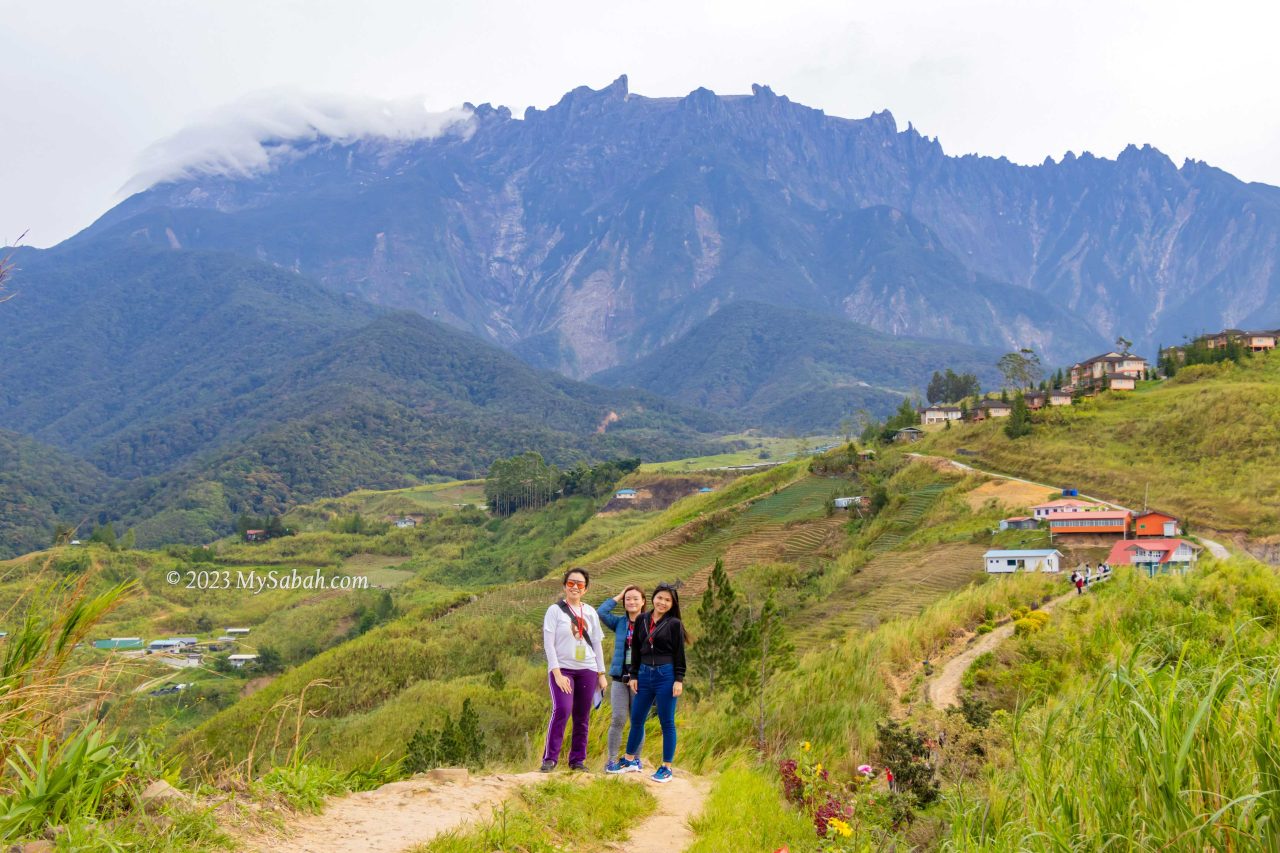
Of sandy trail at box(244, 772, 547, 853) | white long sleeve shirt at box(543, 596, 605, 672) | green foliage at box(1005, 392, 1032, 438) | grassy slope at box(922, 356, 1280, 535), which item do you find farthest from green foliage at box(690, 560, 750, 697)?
green foliage at box(1005, 392, 1032, 438)

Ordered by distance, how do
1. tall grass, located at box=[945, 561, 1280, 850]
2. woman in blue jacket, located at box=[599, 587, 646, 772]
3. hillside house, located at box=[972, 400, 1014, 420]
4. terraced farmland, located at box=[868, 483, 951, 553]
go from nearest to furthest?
1. tall grass, located at box=[945, 561, 1280, 850]
2. woman in blue jacket, located at box=[599, 587, 646, 772]
3. terraced farmland, located at box=[868, 483, 951, 553]
4. hillside house, located at box=[972, 400, 1014, 420]

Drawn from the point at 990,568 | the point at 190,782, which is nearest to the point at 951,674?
the point at 190,782

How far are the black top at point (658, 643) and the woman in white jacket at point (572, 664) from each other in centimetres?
28

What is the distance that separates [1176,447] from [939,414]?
29.9m

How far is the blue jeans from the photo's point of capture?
6.44 meters

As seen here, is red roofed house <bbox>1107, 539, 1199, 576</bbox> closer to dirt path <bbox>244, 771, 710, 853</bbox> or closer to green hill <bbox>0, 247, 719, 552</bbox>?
dirt path <bbox>244, 771, 710, 853</bbox>

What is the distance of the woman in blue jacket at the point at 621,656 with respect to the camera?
21.3 feet

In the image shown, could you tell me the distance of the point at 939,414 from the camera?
67.9 metres

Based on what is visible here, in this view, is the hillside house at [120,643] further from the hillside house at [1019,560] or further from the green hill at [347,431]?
the green hill at [347,431]

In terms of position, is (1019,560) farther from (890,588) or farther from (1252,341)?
(1252,341)

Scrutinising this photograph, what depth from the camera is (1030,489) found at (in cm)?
3506

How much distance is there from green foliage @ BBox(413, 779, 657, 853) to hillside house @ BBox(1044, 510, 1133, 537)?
26010 mm

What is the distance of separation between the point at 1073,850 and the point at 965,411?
197 ft

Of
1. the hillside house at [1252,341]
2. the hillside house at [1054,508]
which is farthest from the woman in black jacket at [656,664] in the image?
the hillside house at [1252,341]
